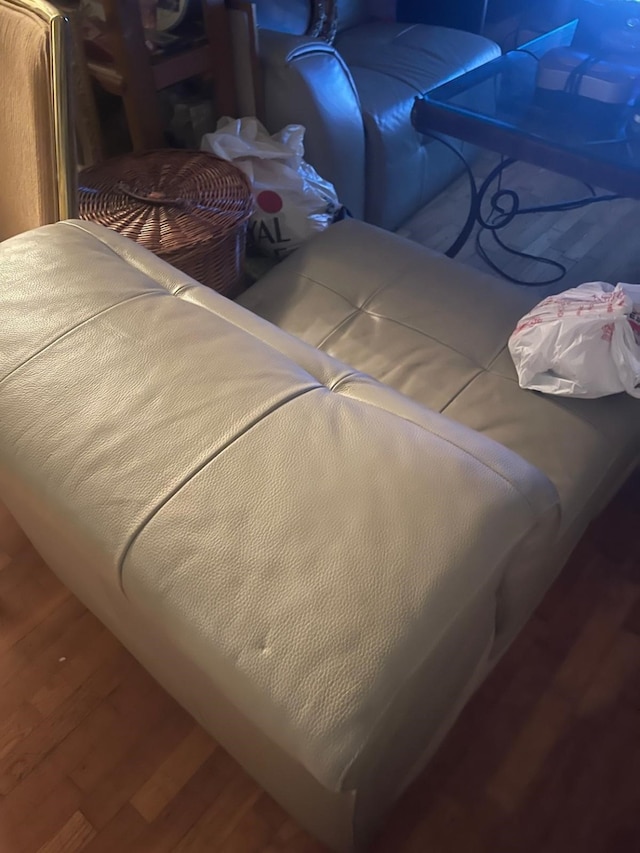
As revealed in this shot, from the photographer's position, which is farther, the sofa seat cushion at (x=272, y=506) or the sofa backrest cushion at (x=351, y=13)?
the sofa backrest cushion at (x=351, y=13)

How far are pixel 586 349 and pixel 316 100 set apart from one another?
3.42 ft

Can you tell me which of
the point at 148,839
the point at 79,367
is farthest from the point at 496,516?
the point at 148,839

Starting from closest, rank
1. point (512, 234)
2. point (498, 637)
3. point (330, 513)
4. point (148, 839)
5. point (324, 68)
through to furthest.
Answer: point (330, 513) → point (498, 637) → point (148, 839) → point (324, 68) → point (512, 234)

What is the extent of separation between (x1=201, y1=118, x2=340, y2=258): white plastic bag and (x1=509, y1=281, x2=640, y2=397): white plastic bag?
0.72m

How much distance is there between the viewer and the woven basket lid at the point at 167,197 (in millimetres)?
1311

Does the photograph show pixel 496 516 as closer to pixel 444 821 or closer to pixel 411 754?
pixel 411 754

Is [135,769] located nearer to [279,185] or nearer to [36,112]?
[36,112]

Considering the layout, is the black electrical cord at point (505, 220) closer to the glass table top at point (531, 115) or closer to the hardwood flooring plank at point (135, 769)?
the glass table top at point (531, 115)

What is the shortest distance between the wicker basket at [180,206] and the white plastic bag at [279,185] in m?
0.11

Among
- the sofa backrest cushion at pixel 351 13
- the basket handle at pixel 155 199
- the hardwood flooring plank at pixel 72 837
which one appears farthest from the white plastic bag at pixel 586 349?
the sofa backrest cushion at pixel 351 13

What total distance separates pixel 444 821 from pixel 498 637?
1.39ft

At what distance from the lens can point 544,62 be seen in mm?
1465

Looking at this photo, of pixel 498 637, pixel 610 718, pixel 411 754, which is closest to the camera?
pixel 411 754

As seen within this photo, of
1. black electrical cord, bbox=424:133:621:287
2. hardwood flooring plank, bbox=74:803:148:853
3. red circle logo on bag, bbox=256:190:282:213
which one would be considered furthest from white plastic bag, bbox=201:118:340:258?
hardwood flooring plank, bbox=74:803:148:853
